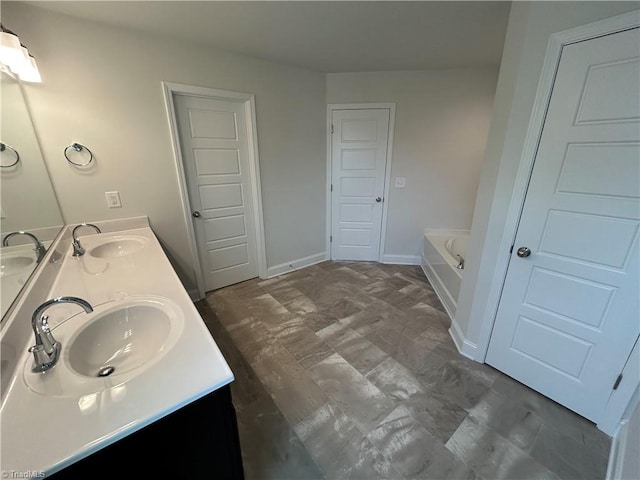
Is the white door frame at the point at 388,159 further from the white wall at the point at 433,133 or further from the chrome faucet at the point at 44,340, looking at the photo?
the chrome faucet at the point at 44,340

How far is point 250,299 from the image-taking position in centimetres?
274

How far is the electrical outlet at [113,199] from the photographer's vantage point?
2.06 m

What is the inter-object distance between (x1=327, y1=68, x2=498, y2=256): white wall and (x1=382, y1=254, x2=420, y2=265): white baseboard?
0.35 metres

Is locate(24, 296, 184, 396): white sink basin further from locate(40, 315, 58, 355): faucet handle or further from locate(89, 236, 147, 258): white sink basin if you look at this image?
locate(89, 236, 147, 258): white sink basin

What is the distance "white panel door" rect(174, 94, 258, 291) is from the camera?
2412 millimetres

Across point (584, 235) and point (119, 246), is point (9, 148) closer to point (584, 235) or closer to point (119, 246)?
point (119, 246)

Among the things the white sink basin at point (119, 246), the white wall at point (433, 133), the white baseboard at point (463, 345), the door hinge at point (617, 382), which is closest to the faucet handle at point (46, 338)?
the white sink basin at point (119, 246)

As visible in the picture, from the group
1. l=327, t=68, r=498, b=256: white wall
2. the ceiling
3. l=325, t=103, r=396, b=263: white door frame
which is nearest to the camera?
the ceiling

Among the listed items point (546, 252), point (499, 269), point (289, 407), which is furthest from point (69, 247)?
point (546, 252)

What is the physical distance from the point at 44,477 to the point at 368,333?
1.97m

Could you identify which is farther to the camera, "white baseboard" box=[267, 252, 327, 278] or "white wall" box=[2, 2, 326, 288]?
"white baseboard" box=[267, 252, 327, 278]

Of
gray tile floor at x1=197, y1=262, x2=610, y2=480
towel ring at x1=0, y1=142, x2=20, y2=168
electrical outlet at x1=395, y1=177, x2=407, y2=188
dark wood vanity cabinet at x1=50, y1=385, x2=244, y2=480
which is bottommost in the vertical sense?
gray tile floor at x1=197, y1=262, x2=610, y2=480

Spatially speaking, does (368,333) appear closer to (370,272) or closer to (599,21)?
(370,272)

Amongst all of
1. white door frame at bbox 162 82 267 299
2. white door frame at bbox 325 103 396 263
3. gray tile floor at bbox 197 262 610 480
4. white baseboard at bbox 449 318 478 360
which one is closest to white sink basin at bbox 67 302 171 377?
gray tile floor at bbox 197 262 610 480
